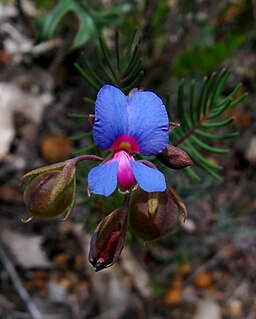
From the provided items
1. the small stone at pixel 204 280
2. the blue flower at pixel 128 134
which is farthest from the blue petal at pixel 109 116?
the small stone at pixel 204 280

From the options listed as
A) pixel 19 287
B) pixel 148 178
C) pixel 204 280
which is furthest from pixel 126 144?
pixel 204 280

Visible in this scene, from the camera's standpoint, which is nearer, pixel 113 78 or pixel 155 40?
pixel 113 78

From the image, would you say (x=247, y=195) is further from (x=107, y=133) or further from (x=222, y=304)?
(x=107, y=133)

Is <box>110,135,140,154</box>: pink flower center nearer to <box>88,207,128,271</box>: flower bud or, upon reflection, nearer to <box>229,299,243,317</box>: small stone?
<box>88,207,128,271</box>: flower bud

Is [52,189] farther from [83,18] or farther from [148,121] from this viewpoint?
[83,18]

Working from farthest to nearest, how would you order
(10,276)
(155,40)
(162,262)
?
(155,40) → (162,262) → (10,276)

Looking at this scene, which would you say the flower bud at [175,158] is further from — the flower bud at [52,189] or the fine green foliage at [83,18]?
the fine green foliage at [83,18]

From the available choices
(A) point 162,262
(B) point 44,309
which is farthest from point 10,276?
(A) point 162,262
